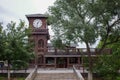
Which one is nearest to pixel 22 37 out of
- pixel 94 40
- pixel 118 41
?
pixel 94 40

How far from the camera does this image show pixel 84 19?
43312mm

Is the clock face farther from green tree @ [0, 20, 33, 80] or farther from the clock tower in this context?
green tree @ [0, 20, 33, 80]

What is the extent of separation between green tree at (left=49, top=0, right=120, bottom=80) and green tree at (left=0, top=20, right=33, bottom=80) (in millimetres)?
3327

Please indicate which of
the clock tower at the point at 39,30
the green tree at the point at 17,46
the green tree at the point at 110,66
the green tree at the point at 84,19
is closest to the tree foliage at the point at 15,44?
the green tree at the point at 17,46

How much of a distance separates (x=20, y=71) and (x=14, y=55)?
655 centimetres

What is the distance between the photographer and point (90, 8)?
42.9 meters

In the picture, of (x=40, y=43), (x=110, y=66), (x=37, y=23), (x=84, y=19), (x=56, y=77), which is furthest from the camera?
(x=40, y=43)

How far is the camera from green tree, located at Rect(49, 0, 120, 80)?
42000 millimetres

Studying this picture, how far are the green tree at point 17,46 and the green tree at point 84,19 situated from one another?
333cm

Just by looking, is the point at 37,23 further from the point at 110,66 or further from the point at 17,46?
the point at 110,66

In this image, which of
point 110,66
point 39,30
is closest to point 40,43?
point 39,30

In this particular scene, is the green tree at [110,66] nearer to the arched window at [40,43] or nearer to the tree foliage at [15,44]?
the tree foliage at [15,44]

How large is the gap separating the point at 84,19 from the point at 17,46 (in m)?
7.65

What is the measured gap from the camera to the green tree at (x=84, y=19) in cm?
4200
